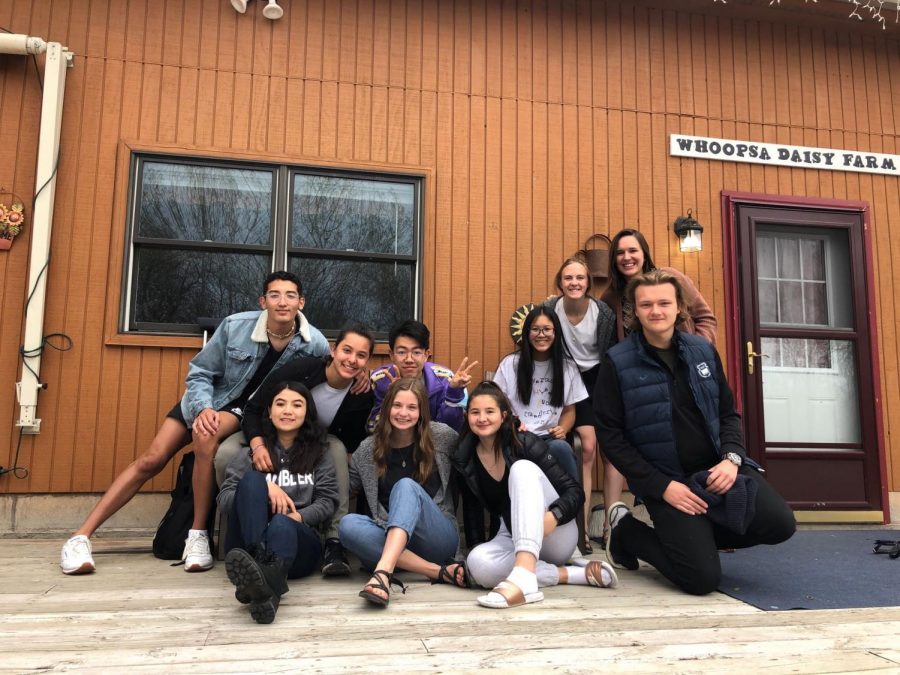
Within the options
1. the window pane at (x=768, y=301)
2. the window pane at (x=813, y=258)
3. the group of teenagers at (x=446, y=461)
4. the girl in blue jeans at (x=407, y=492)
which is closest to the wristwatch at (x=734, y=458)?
the group of teenagers at (x=446, y=461)

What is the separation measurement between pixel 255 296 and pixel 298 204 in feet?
2.03

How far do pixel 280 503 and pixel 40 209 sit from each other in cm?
227

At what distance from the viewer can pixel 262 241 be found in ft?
12.9

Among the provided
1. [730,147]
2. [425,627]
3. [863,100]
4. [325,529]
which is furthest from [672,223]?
[425,627]

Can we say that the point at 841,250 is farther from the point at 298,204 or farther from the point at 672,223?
the point at 298,204

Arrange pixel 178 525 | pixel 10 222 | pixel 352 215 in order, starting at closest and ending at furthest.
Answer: pixel 178 525
pixel 10 222
pixel 352 215

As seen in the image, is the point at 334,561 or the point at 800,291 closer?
the point at 334,561

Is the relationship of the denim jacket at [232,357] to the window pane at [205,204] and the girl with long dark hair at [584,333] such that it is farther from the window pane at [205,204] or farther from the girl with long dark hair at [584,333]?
the girl with long dark hair at [584,333]

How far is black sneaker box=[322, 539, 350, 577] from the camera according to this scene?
2617mm

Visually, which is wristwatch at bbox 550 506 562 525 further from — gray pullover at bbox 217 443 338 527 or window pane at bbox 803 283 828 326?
window pane at bbox 803 283 828 326

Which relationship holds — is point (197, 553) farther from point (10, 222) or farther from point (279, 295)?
point (10, 222)

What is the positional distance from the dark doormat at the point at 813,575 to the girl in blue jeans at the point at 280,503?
164 cm

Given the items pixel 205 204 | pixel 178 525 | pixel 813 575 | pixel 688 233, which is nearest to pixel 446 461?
pixel 178 525

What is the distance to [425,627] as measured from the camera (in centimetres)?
200
